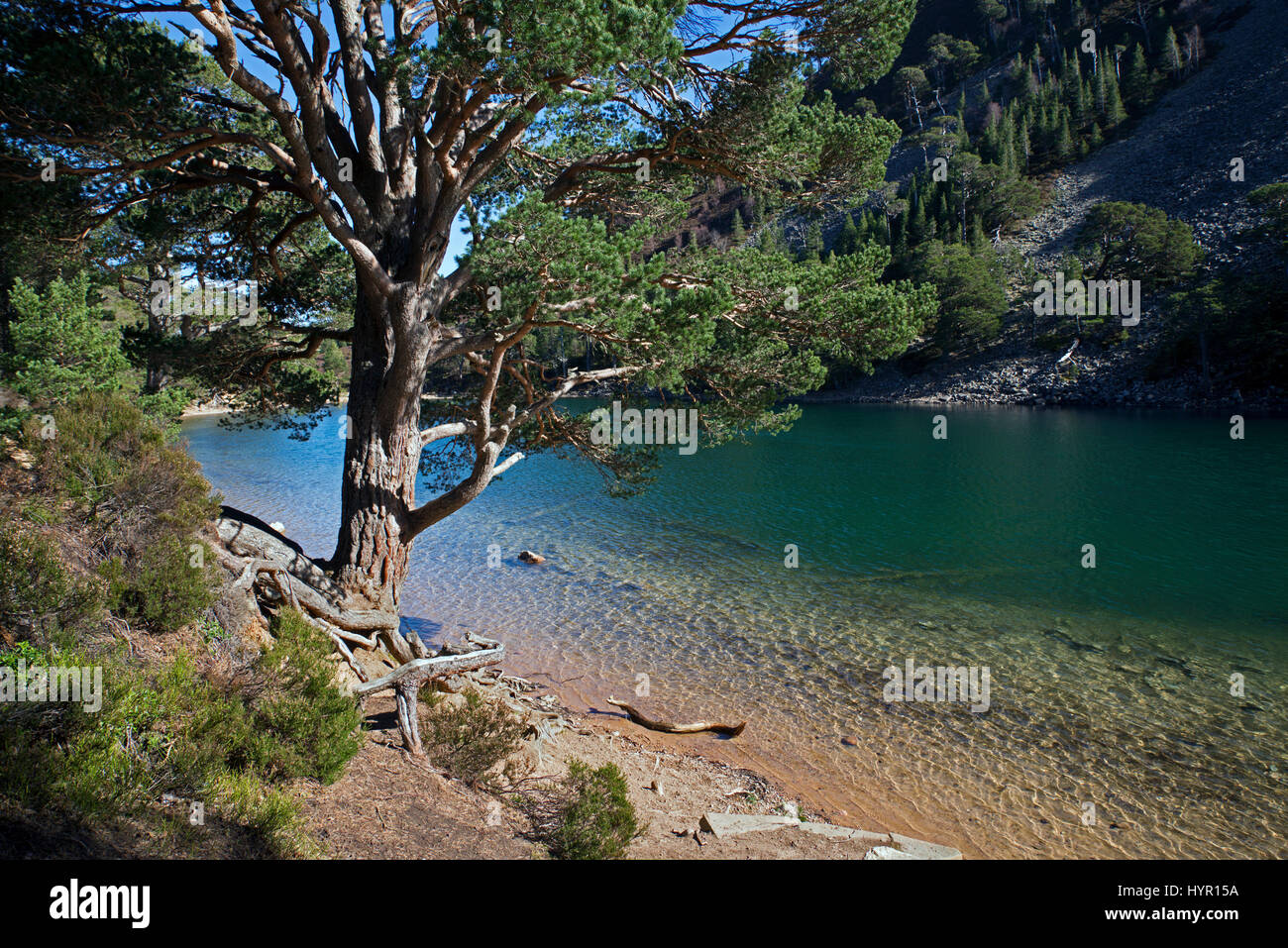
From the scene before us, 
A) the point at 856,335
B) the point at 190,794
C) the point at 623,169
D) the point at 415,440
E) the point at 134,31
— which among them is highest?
the point at 134,31

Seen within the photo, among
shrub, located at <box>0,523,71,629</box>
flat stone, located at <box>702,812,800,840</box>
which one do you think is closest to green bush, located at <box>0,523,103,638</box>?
shrub, located at <box>0,523,71,629</box>

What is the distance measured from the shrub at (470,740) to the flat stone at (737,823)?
174cm

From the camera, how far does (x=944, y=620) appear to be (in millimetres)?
12008

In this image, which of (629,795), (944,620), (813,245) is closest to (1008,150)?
(813,245)

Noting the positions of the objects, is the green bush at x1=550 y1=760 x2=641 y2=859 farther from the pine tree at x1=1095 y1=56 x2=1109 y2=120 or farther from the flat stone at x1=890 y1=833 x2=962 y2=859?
the pine tree at x1=1095 y1=56 x2=1109 y2=120

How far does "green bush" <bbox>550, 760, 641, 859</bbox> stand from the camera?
425 centimetres

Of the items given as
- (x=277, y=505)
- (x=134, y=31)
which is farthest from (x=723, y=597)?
(x=277, y=505)

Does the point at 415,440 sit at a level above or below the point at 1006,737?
above

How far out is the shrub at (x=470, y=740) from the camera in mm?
5359

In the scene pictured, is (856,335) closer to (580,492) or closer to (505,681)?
(505,681)

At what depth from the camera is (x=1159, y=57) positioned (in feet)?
302

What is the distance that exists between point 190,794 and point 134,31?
702cm

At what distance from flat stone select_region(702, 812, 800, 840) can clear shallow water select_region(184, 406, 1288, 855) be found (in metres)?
1.10

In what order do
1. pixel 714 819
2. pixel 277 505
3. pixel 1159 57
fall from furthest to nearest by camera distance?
pixel 1159 57 < pixel 277 505 < pixel 714 819
